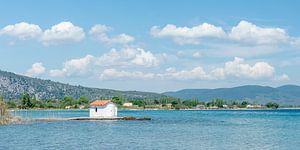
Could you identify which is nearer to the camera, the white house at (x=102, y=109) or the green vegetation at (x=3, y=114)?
the green vegetation at (x=3, y=114)

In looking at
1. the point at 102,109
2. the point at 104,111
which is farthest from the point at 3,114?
the point at 104,111

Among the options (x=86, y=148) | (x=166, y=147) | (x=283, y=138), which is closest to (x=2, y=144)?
(x=86, y=148)

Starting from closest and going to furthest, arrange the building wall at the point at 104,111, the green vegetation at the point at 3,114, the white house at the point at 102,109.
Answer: the green vegetation at the point at 3,114 → the white house at the point at 102,109 → the building wall at the point at 104,111

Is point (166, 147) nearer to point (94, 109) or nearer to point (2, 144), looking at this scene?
point (2, 144)

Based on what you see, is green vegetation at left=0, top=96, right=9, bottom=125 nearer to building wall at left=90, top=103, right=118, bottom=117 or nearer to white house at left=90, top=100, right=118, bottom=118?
white house at left=90, top=100, right=118, bottom=118

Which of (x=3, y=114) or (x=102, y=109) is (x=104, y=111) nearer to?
(x=102, y=109)

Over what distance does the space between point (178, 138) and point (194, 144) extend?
739 centimetres

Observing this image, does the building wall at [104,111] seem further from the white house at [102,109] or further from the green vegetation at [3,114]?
the green vegetation at [3,114]

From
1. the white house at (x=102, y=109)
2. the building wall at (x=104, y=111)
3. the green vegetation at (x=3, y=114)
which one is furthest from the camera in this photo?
the building wall at (x=104, y=111)

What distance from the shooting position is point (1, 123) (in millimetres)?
90375

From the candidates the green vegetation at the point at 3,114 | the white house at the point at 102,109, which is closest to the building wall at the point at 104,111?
the white house at the point at 102,109

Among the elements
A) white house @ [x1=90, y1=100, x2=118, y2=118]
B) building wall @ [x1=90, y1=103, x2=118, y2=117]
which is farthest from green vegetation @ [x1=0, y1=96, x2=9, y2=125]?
building wall @ [x1=90, y1=103, x2=118, y2=117]

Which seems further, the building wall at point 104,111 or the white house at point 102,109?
the building wall at point 104,111

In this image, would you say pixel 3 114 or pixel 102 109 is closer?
pixel 3 114
